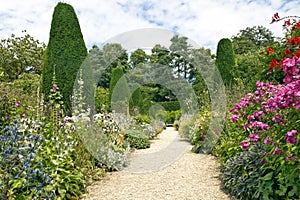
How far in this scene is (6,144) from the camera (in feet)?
8.37

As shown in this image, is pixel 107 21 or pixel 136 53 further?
pixel 136 53

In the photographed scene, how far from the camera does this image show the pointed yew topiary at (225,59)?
11.0 metres

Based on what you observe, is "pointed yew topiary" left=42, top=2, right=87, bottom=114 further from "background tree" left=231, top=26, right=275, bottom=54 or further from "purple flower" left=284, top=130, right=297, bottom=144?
"background tree" left=231, top=26, right=275, bottom=54

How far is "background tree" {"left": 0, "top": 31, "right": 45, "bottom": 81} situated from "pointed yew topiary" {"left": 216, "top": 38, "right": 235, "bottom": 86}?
576 inches

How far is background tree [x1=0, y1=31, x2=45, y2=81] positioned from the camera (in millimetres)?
19422

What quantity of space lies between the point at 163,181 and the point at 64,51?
373 cm

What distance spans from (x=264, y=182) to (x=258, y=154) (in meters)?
0.44

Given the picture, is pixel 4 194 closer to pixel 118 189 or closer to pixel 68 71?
pixel 118 189

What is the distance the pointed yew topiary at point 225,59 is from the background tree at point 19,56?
576 inches

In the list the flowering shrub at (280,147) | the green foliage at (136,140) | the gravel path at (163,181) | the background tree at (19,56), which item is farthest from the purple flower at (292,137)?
the background tree at (19,56)

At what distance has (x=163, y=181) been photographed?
3.81 metres

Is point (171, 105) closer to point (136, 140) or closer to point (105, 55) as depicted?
point (105, 55)

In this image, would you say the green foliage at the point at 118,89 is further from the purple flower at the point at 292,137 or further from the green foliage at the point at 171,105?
the purple flower at the point at 292,137

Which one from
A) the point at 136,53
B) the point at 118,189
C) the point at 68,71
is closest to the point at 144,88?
the point at 136,53
